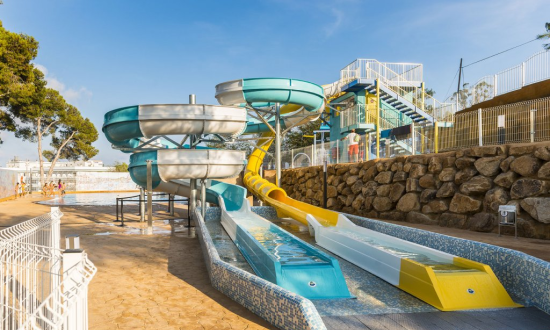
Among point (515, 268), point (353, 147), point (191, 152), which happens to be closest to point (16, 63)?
point (191, 152)

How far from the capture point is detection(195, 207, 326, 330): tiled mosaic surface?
3.43 m

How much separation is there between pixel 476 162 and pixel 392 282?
4.59 m

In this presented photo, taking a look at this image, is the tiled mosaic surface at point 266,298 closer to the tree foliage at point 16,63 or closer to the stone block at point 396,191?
the stone block at point 396,191

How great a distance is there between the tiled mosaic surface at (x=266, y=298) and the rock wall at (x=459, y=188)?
5.77m

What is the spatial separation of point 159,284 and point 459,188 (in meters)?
6.82

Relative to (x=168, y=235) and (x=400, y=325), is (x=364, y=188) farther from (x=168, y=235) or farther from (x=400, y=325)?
(x=400, y=325)

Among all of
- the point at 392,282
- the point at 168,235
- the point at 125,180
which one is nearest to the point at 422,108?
the point at 168,235

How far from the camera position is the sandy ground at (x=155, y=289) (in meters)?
4.04

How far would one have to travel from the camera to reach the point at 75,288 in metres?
2.23

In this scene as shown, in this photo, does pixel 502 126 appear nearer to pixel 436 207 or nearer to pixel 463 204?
pixel 463 204

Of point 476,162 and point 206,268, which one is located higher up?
point 476,162

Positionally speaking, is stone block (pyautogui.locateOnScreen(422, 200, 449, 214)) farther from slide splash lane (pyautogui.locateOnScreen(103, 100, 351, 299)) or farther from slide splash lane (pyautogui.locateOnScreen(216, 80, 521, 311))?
slide splash lane (pyautogui.locateOnScreen(103, 100, 351, 299))

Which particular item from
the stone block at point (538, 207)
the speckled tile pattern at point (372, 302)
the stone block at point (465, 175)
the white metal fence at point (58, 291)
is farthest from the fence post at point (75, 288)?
the stone block at point (465, 175)

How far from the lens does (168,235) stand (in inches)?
376
